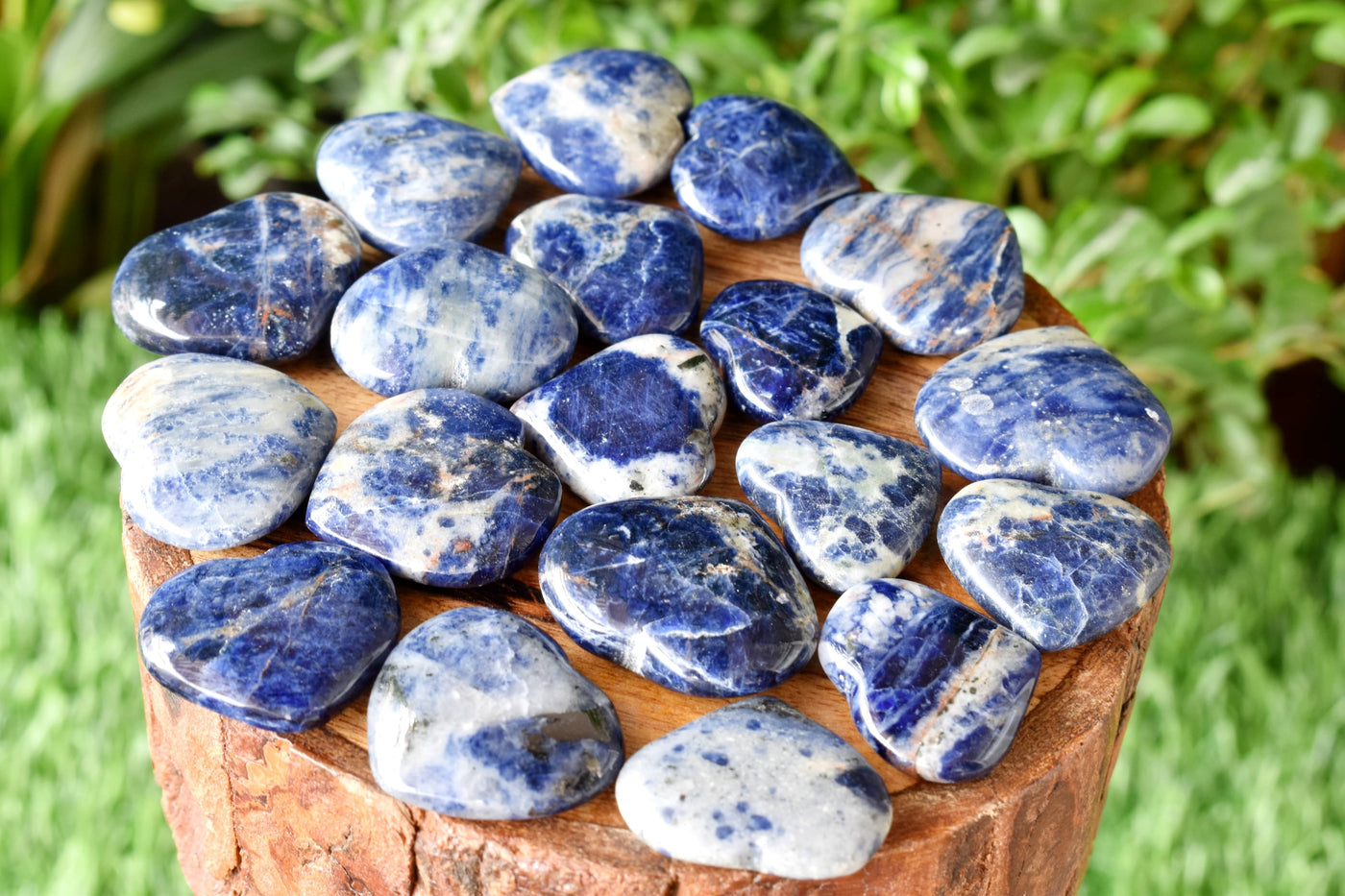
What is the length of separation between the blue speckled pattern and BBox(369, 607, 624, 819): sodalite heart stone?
0.13m

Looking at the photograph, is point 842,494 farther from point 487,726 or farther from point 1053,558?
point 487,726

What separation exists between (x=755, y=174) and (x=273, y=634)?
520 millimetres

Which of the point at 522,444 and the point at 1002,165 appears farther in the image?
the point at 1002,165

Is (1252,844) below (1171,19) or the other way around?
below

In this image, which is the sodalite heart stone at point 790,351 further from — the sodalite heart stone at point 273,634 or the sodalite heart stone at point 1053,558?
the sodalite heart stone at point 273,634

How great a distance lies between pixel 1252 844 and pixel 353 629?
3.96 feet

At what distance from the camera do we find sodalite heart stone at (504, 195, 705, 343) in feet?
2.69

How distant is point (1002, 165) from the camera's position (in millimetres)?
1536

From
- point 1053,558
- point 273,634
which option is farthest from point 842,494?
point 273,634

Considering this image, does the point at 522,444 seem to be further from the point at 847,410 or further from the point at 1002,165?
the point at 1002,165

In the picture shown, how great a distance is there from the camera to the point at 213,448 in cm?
68

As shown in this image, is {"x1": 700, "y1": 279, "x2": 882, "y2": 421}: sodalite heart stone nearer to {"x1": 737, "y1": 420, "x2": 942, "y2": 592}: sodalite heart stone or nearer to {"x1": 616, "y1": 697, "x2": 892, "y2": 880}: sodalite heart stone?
{"x1": 737, "y1": 420, "x2": 942, "y2": 592}: sodalite heart stone

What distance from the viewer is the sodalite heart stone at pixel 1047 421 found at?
2.41 ft

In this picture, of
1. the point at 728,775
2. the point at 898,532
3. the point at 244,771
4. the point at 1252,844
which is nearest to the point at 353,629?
the point at 244,771
